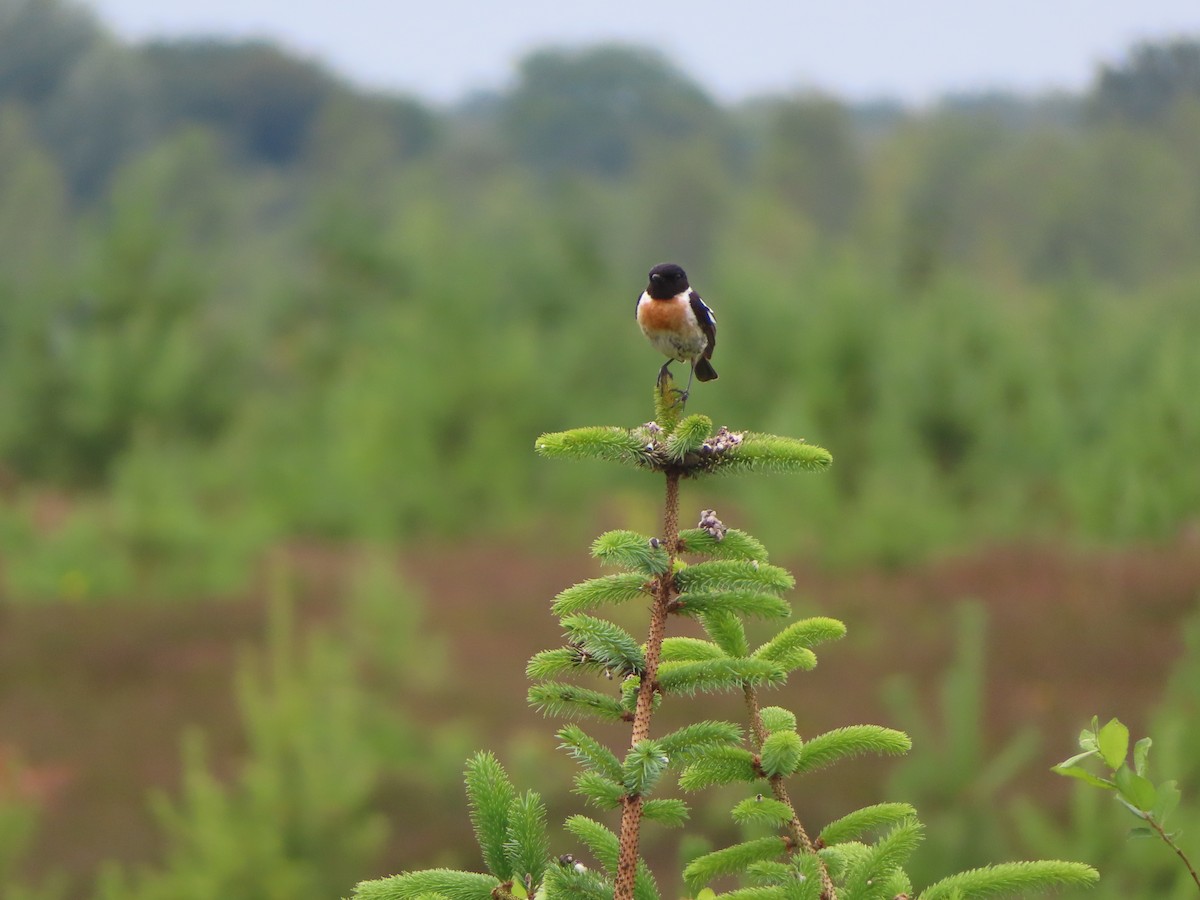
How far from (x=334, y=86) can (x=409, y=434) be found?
6846cm

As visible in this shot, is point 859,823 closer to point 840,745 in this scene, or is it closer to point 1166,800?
point 840,745

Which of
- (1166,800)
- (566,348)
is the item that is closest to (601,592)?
(1166,800)

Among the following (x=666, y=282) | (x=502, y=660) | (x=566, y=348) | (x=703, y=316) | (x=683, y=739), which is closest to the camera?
(x=683, y=739)

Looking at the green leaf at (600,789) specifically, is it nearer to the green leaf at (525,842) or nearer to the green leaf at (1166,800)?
the green leaf at (525,842)

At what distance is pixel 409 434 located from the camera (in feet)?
94.1

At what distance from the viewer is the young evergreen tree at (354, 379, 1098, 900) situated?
1643 millimetres

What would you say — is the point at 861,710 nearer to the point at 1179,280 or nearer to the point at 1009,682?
the point at 1009,682

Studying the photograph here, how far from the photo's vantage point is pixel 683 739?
1.68 meters

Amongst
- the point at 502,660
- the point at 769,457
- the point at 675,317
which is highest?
the point at 675,317

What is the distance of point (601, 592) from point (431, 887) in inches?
15.4

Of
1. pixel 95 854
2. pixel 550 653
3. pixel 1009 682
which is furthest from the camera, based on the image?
pixel 1009 682

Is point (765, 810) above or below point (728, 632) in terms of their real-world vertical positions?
below

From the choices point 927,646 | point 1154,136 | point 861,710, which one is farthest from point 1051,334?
point 861,710

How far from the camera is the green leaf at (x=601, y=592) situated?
5.61 ft
